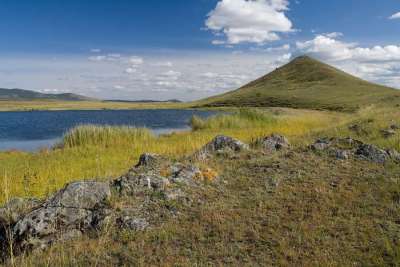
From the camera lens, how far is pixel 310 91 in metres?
113

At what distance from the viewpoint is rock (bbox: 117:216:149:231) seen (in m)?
6.15

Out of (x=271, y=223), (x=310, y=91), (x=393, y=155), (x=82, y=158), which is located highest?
(x=310, y=91)

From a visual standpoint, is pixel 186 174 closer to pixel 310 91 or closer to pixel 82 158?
pixel 82 158

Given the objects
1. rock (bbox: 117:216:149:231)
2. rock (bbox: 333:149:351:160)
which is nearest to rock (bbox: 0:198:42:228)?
rock (bbox: 117:216:149:231)

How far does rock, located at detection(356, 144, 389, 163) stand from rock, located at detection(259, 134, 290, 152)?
107 inches

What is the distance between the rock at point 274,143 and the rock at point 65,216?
21.7 ft

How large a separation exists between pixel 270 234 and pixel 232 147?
6291 mm

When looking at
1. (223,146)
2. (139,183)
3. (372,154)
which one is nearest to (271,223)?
(139,183)

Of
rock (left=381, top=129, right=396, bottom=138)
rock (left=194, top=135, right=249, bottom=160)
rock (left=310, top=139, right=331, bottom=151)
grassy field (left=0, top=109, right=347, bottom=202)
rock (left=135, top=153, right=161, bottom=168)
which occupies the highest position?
rock (left=381, top=129, right=396, bottom=138)

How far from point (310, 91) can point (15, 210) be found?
114319 millimetres

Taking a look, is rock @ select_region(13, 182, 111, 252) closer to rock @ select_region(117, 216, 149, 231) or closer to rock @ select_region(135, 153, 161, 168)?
rock @ select_region(117, 216, 149, 231)

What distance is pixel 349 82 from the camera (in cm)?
11944

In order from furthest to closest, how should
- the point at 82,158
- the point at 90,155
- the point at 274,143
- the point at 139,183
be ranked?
the point at 90,155, the point at 82,158, the point at 274,143, the point at 139,183

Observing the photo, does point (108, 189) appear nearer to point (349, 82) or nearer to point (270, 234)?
point (270, 234)
